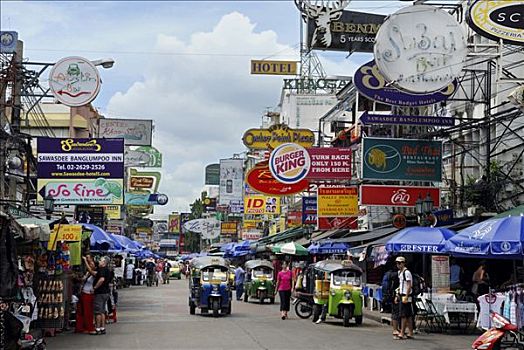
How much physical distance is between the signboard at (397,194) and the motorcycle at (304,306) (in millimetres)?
3642

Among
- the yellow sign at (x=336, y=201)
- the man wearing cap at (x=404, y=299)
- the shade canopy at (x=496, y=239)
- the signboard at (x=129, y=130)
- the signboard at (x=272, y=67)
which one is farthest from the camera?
the signboard at (x=272, y=67)

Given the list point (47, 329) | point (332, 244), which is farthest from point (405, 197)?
point (47, 329)

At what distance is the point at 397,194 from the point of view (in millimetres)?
26344

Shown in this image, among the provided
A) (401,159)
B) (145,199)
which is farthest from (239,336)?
(145,199)

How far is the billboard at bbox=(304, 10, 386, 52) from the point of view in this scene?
1316 inches

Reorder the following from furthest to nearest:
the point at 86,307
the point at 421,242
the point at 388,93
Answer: the point at 388,93 < the point at 421,242 < the point at 86,307

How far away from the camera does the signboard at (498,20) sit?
62.3ft

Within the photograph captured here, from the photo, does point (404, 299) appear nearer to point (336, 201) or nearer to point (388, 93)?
point (388, 93)

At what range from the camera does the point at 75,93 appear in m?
26.4

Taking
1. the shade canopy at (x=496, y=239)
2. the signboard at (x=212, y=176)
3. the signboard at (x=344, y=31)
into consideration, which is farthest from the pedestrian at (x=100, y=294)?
the signboard at (x=212, y=176)

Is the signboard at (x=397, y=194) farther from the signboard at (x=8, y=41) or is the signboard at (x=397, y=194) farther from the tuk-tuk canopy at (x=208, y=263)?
the signboard at (x=8, y=41)

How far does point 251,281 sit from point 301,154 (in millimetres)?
9565

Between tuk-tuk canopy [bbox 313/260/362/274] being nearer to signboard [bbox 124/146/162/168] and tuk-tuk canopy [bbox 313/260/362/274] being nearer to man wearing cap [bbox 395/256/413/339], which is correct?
man wearing cap [bbox 395/256/413/339]

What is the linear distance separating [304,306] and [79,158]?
8357mm
